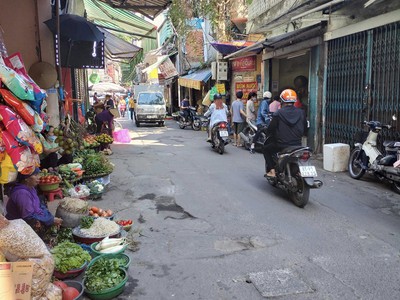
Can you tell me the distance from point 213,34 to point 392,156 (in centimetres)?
1550

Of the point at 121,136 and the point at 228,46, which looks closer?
the point at 121,136

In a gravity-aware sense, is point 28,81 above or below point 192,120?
above

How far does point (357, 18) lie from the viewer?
29.6 feet

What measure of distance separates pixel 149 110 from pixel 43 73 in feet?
48.7

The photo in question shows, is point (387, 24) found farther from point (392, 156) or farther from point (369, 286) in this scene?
point (369, 286)

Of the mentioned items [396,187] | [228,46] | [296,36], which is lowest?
[396,187]

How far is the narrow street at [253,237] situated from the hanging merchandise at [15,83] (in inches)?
80.0

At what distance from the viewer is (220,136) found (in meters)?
11.2

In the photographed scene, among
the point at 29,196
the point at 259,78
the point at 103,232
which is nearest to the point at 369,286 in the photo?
the point at 103,232

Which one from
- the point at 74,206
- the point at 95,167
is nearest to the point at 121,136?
the point at 95,167

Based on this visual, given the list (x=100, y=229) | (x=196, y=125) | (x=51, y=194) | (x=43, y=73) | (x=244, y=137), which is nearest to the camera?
(x=100, y=229)

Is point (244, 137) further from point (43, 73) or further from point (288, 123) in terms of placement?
point (43, 73)

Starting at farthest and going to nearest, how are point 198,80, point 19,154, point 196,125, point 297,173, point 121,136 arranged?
point 198,80 < point 196,125 < point 121,136 < point 297,173 < point 19,154

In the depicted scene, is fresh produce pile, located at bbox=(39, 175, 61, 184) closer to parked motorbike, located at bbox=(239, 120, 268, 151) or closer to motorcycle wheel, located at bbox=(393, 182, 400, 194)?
motorcycle wheel, located at bbox=(393, 182, 400, 194)
